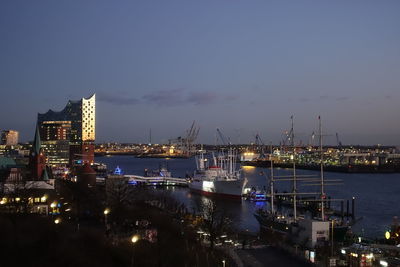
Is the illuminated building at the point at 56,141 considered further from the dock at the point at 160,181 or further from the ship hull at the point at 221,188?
the ship hull at the point at 221,188

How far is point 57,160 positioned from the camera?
6819 centimetres

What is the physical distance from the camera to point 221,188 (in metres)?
34.2

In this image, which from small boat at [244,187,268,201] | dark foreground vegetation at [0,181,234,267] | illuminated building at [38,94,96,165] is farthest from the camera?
illuminated building at [38,94,96,165]

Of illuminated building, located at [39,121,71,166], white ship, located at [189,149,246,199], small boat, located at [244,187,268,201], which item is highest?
illuminated building, located at [39,121,71,166]

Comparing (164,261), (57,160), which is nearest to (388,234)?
(164,261)

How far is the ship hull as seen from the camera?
32.9 meters

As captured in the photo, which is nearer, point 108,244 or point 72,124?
point 108,244

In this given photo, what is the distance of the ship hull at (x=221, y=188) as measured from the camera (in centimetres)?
3286

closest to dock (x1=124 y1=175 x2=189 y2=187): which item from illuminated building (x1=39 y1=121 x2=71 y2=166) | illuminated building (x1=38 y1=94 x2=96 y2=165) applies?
illuminated building (x1=39 y1=121 x2=71 y2=166)

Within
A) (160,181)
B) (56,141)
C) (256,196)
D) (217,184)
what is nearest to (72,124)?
(56,141)

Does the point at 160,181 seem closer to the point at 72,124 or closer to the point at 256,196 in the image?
the point at 256,196

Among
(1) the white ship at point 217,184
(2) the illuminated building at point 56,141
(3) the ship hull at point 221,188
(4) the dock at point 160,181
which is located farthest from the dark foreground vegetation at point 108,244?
(2) the illuminated building at point 56,141

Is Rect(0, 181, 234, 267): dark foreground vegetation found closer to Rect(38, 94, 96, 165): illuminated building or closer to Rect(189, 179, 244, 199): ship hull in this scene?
Rect(189, 179, 244, 199): ship hull

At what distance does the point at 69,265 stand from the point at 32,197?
439 inches
